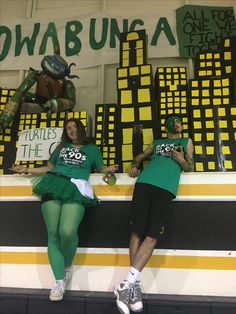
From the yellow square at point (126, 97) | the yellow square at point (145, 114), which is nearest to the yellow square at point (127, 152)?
the yellow square at point (145, 114)

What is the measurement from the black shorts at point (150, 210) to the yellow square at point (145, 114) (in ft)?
2.75

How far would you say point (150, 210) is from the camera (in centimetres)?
190

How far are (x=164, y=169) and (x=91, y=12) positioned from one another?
2.48 m

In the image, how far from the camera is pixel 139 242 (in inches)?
74.4

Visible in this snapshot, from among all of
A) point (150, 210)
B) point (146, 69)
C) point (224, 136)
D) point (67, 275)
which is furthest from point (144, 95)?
point (67, 275)

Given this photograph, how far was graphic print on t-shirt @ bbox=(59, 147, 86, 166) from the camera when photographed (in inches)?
81.8

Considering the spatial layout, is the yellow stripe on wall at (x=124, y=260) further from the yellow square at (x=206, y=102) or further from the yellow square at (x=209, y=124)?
the yellow square at (x=206, y=102)

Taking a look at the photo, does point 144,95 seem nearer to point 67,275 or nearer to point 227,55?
point 227,55

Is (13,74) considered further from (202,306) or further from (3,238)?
(202,306)

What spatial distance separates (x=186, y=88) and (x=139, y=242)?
1.42 m

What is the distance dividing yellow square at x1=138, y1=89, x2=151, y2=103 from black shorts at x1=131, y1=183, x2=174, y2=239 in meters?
0.96

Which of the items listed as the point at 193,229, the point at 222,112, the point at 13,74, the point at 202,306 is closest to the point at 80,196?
the point at 193,229

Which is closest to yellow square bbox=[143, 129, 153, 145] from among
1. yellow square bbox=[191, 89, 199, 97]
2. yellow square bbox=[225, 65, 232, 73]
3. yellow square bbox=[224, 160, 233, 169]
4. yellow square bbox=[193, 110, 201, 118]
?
yellow square bbox=[193, 110, 201, 118]

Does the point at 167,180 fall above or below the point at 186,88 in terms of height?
below
